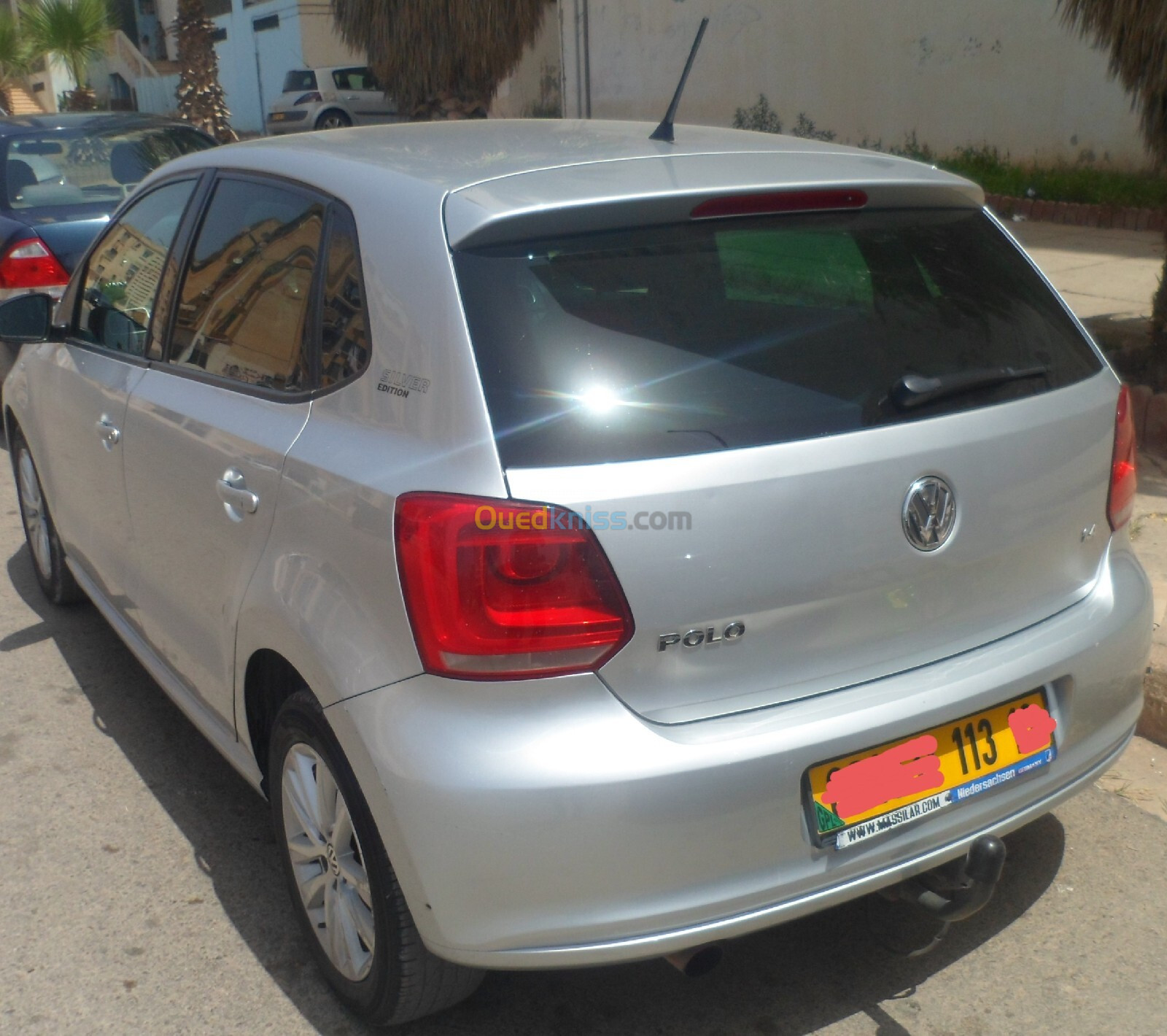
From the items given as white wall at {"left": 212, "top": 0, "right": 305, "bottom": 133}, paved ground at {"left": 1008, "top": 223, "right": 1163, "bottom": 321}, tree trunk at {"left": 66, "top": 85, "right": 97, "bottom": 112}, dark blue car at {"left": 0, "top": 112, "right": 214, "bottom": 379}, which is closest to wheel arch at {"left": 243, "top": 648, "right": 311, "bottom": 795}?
dark blue car at {"left": 0, "top": 112, "right": 214, "bottom": 379}

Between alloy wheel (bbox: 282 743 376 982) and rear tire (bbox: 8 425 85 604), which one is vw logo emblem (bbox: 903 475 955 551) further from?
rear tire (bbox: 8 425 85 604)

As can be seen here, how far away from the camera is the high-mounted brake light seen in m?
2.30

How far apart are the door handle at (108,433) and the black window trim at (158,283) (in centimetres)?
18

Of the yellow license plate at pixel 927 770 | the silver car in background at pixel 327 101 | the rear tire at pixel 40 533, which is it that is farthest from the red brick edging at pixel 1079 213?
the silver car in background at pixel 327 101

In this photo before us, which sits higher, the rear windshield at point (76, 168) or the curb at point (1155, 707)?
A: the rear windshield at point (76, 168)

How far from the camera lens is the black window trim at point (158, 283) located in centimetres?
328

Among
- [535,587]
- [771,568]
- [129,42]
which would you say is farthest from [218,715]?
[129,42]

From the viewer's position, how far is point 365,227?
242 cm

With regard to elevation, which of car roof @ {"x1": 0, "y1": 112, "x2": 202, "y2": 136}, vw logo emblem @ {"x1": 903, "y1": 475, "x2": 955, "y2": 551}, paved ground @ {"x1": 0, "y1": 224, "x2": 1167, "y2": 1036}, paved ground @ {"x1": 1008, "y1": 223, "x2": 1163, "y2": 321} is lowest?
paved ground @ {"x1": 0, "y1": 224, "x2": 1167, "y2": 1036}

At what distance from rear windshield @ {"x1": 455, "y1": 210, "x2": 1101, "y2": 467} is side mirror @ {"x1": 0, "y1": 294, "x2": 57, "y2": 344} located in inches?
89.0

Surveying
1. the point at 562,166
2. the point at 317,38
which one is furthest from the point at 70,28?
the point at 562,166

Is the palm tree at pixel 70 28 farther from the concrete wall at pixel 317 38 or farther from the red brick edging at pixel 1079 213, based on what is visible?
the red brick edging at pixel 1079 213

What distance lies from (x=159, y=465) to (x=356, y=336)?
0.93m

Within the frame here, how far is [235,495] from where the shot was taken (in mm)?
2617
